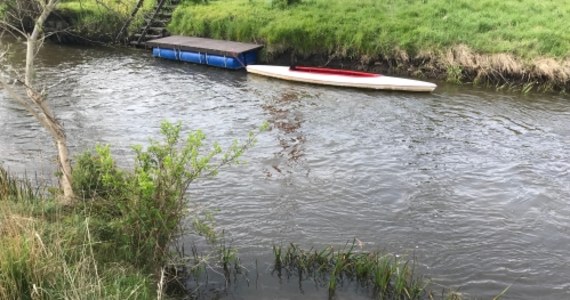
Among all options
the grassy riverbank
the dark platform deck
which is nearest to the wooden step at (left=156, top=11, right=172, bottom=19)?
the dark platform deck

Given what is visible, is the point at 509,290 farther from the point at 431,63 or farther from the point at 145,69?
the point at 145,69

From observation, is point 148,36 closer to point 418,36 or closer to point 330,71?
point 330,71

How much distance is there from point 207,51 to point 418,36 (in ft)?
30.1

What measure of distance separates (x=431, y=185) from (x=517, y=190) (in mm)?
1933

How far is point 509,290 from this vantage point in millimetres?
8586

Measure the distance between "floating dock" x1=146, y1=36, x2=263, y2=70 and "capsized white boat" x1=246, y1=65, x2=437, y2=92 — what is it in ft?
2.74

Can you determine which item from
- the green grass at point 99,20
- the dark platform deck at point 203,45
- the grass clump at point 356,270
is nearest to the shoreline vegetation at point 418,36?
the dark platform deck at point 203,45

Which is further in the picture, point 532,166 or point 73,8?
point 73,8

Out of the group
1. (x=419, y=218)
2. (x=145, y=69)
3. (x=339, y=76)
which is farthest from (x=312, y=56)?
(x=419, y=218)

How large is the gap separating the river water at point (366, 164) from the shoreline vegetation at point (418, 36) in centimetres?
124

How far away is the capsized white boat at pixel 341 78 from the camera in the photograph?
18797 millimetres

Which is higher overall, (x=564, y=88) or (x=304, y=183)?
(x=564, y=88)

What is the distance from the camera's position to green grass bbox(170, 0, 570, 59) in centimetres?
1984

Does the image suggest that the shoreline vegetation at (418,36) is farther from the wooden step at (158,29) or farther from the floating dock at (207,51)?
the wooden step at (158,29)
